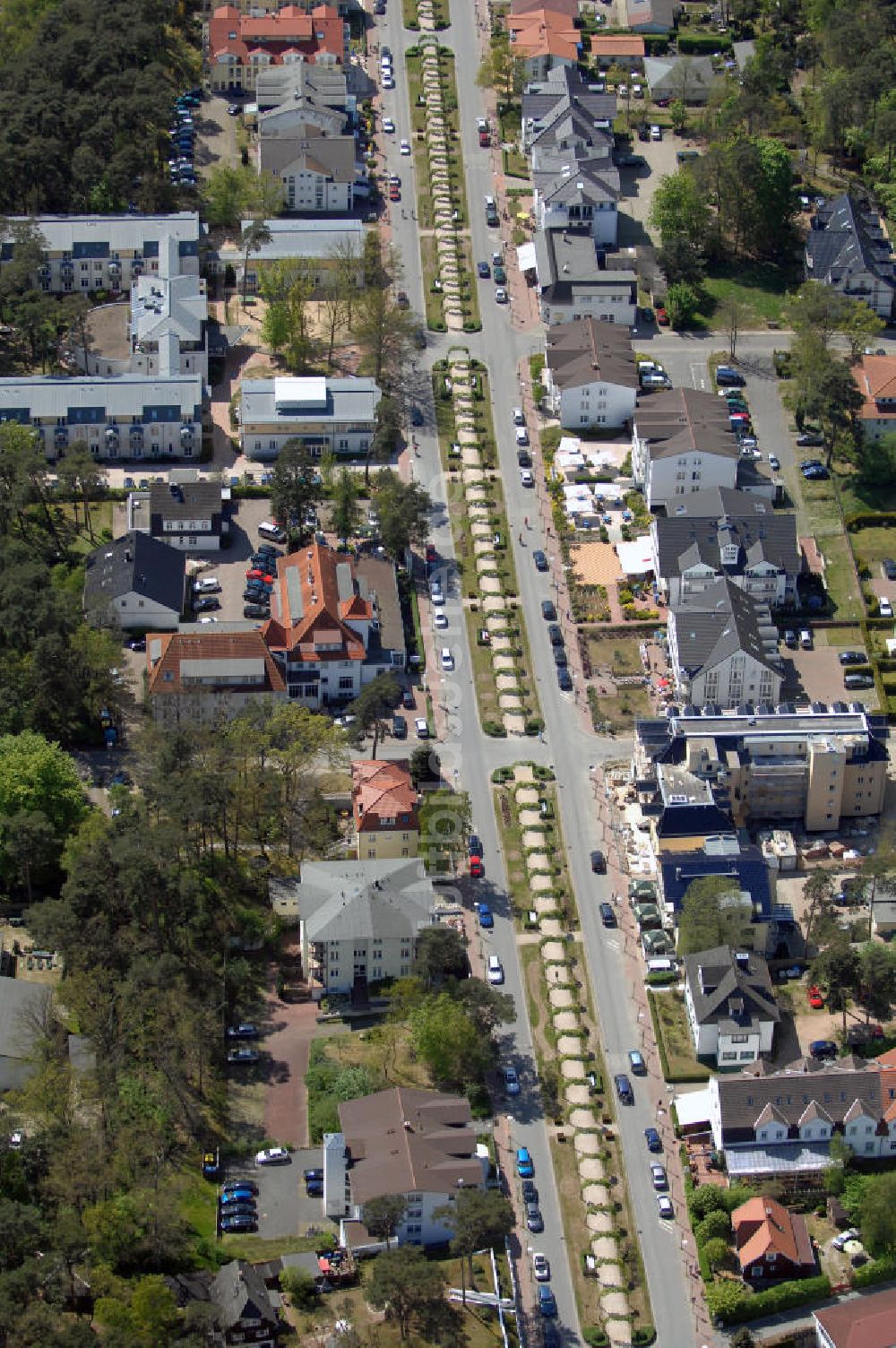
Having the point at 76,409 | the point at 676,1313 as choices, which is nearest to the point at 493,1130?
the point at 676,1313

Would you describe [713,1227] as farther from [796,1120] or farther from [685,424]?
[685,424]

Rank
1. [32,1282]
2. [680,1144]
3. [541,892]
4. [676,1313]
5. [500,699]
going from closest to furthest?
[32,1282]
[676,1313]
[680,1144]
[541,892]
[500,699]

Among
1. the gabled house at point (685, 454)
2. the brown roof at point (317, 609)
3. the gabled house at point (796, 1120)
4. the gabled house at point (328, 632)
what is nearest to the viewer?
the gabled house at point (796, 1120)

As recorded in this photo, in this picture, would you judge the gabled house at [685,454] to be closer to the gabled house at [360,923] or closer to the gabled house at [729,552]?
the gabled house at [729,552]

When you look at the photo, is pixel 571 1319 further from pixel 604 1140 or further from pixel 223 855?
pixel 223 855

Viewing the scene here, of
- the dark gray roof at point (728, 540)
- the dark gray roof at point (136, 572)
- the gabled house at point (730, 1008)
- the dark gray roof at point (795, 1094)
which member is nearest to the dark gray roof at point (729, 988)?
the gabled house at point (730, 1008)

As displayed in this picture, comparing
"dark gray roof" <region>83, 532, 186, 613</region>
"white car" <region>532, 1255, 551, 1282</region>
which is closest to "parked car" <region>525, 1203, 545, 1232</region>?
"white car" <region>532, 1255, 551, 1282</region>
